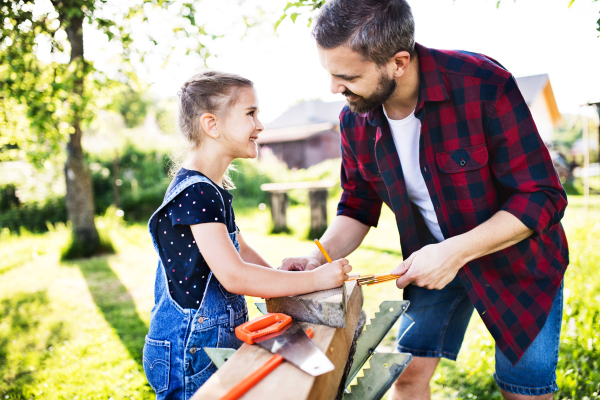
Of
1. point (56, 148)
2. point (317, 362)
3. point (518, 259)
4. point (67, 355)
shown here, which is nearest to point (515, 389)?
point (518, 259)

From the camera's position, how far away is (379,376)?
4.93 ft

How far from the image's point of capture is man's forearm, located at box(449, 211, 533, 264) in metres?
1.65

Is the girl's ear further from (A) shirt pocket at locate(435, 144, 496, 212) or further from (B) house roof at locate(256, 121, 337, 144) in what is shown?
(B) house roof at locate(256, 121, 337, 144)

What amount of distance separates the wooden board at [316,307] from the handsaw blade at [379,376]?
11.6 inches

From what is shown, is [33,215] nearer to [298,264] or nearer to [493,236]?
[298,264]

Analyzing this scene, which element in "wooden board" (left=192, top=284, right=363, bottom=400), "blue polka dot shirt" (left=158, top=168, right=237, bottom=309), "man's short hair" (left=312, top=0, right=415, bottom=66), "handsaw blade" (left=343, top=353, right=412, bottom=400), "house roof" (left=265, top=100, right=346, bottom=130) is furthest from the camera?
"house roof" (left=265, top=100, right=346, bottom=130)

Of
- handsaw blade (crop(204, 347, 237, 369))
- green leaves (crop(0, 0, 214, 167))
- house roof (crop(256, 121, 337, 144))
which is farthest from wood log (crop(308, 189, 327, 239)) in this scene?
house roof (crop(256, 121, 337, 144))

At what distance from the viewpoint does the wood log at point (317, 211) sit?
7676 mm

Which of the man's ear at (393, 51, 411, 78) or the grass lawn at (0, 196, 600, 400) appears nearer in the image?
the man's ear at (393, 51, 411, 78)

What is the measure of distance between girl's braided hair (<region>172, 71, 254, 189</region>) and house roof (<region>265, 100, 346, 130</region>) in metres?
25.1

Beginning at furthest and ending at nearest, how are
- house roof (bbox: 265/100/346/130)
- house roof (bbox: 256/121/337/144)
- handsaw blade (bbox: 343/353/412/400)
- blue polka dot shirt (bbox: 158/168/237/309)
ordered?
1. house roof (bbox: 265/100/346/130)
2. house roof (bbox: 256/121/337/144)
3. blue polka dot shirt (bbox: 158/168/237/309)
4. handsaw blade (bbox: 343/353/412/400)

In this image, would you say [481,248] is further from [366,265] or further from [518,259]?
[366,265]

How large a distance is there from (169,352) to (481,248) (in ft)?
4.43

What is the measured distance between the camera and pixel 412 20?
1818mm
